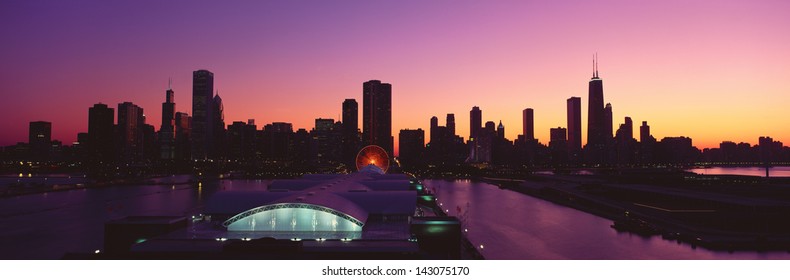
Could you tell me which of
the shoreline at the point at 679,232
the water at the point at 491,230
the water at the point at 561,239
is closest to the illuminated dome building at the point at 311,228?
the water at the point at 561,239

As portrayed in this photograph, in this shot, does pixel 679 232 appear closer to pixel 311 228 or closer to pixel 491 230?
pixel 491 230

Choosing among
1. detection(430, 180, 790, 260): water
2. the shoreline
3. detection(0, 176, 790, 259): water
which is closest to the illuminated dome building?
detection(430, 180, 790, 260): water

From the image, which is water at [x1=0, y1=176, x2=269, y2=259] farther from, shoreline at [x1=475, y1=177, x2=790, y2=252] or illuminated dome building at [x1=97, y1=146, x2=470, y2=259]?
shoreline at [x1=475, y1=177, x2=790, y2=252]

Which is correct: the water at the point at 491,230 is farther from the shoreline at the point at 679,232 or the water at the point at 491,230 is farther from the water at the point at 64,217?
the shoreline at the point at 679,232

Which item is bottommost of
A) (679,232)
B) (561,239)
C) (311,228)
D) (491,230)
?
(561,239)

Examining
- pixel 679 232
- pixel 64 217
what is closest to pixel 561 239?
pixel 679 232
